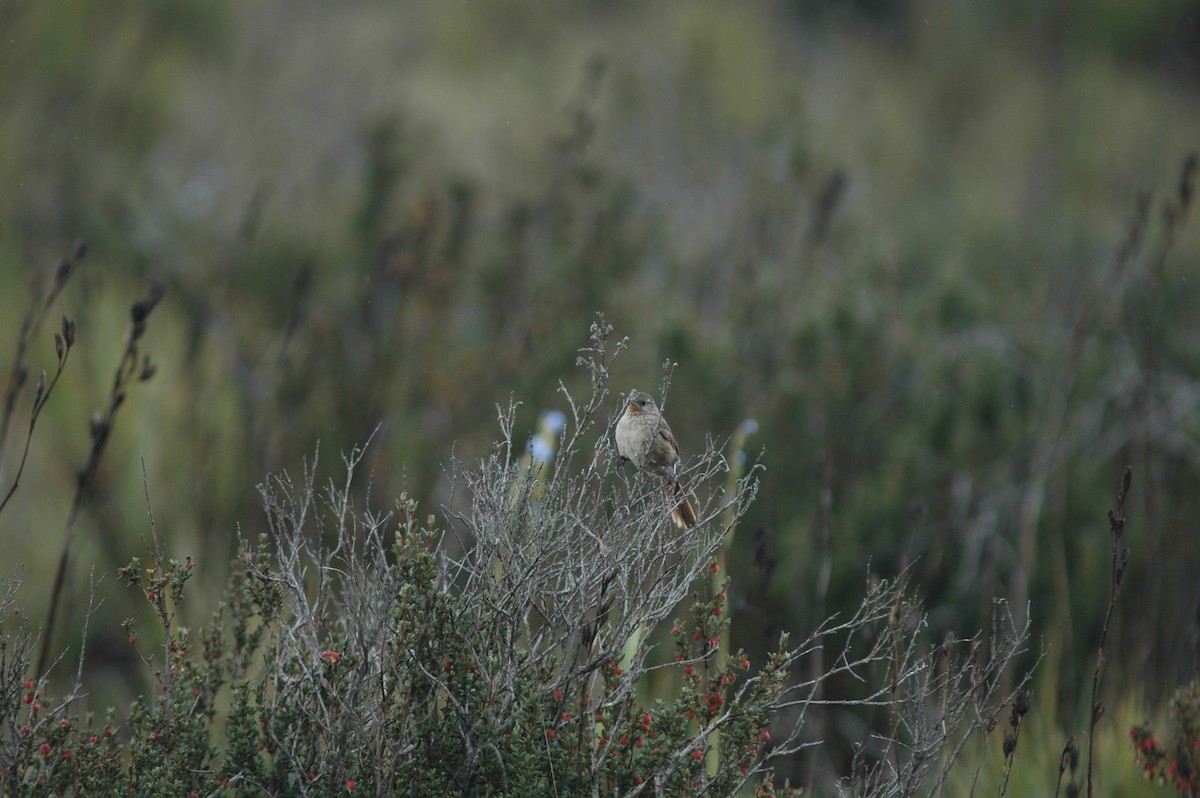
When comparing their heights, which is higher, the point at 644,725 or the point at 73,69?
the point at 73,69

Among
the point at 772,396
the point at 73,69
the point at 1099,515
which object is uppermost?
the point at 73,69

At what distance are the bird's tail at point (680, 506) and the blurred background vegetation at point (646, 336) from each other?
→ 6.3 inches

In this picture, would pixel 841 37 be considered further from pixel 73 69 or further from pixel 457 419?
pixel 457 419

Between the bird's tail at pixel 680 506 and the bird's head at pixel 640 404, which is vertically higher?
the bird's head at pixel 640 404

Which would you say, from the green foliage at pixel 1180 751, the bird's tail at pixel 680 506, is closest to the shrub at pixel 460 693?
the bird's tail at pixel 680 506

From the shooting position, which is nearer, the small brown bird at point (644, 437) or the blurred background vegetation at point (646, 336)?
the small brown bird at point (644, 437)

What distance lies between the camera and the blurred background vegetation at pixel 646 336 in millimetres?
4000

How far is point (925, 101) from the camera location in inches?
511

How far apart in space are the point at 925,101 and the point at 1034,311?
831cm

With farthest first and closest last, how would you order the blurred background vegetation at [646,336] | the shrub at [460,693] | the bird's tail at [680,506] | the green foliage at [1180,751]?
the blurred background vegetation at [646,336], the green foliage at [1180,751], the bird's tail at [680,506], the shrub at [460,693]

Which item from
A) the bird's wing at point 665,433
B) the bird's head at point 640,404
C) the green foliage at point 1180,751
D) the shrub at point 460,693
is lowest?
the green foliage at point 1180,751

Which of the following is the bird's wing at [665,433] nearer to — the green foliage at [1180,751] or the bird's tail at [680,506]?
the bird's tail at [680,506]

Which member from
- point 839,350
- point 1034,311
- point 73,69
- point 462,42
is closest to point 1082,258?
point 1034,311

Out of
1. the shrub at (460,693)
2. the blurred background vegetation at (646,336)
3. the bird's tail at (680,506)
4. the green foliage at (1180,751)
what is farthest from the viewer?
the blurred background vegetation at (646,336)
